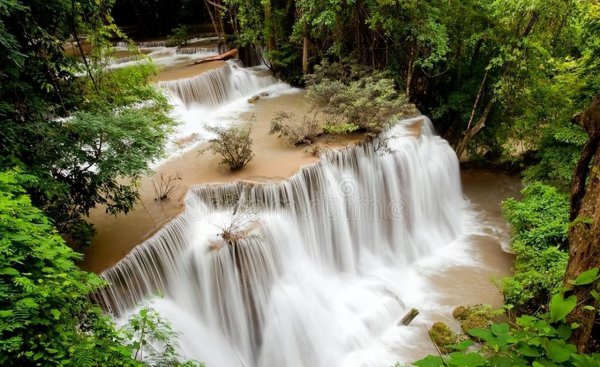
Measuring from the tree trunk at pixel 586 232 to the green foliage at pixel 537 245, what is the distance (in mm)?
2858

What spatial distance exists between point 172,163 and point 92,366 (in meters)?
6.39

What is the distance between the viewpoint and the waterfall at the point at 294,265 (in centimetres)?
643

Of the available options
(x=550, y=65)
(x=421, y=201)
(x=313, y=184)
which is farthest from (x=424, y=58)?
(x=313, y=184)

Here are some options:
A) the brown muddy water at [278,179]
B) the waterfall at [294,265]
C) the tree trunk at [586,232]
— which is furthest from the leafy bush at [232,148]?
the tree trunk at [586,232]

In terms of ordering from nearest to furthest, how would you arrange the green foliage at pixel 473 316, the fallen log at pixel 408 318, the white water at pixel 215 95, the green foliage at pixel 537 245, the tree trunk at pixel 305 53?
the green foliage at pixel 537 245
the green foliage at pixel 473 316
the fallen log at pixel 408 318
the white water at pixel 215 95
the tree trunk at pixel 305 53

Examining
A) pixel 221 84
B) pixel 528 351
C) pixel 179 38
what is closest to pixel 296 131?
pixel 221 84

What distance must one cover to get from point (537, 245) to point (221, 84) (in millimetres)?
10334

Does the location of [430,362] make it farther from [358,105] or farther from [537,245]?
[358,105]

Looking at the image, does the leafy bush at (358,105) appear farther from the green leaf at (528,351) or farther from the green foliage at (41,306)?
the green leaf at (528,351)

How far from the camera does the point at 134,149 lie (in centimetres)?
542

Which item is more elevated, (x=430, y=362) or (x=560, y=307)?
(x=560, y=307)

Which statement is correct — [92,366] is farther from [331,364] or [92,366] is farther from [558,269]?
[558,269]

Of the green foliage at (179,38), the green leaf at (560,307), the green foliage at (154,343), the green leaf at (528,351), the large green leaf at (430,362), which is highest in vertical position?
the green foliage at (179,38)

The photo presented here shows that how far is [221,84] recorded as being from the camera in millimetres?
13750
